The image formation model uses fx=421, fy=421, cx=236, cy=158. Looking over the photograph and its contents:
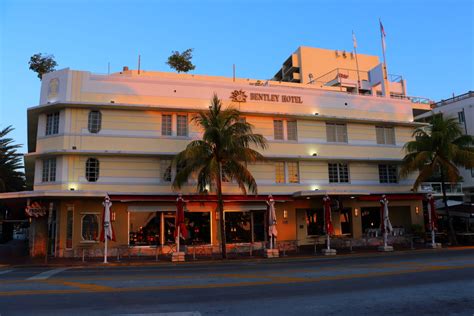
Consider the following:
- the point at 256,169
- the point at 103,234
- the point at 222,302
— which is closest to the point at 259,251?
the point at 256,169

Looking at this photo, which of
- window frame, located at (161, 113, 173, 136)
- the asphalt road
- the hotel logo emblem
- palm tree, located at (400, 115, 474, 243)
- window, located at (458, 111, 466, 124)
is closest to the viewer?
the asphalt road

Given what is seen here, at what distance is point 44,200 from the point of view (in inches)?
993

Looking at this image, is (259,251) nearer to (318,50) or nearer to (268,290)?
(268,290)

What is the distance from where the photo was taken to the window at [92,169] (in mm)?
25891

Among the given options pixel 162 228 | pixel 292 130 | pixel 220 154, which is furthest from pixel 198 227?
pixel 292 130

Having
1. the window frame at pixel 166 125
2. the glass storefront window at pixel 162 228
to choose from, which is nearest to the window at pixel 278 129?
the window frame at pixel 166 125

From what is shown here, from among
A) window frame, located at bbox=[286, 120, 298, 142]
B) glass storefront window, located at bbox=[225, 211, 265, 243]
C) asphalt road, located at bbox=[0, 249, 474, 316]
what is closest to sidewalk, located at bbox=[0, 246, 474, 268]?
glass storefront window, located at bbox=[225, 211, 265, 243]

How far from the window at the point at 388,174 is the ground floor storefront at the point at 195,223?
63.8 inches

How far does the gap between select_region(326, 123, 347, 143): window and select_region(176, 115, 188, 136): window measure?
10.6 meters

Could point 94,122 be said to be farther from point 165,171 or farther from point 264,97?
point 264,97

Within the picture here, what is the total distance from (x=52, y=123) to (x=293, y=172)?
16.3 metres

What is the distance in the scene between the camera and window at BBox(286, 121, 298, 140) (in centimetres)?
3020

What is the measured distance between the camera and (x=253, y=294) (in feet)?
34.5

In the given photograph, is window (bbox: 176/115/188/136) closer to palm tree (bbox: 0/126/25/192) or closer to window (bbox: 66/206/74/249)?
window (bbox: 66/206/74/249)
